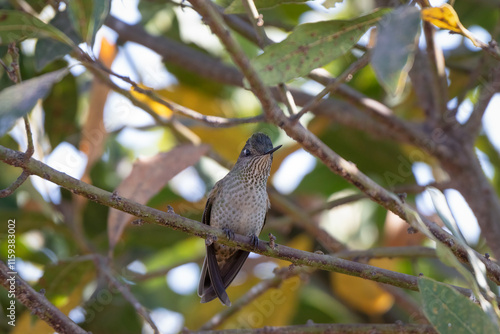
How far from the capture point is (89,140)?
3.84m

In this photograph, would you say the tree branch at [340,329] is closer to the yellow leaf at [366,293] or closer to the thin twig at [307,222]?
the thin twig at [307,222]

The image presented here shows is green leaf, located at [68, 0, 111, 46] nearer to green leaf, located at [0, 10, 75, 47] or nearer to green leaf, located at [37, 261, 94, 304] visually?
green leaf, located at [0, 10, 75, 47]

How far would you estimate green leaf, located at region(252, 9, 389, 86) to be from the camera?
2041 millimetres

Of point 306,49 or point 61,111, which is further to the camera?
point 61,111

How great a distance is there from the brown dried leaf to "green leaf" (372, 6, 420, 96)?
68.3 inches

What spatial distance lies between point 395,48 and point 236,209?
2.16 m

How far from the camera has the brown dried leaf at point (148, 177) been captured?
301 centimetres

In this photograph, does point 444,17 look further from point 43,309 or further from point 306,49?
point 43,309

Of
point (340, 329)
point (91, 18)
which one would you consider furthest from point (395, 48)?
point (340, 329)

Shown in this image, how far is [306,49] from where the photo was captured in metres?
2.07

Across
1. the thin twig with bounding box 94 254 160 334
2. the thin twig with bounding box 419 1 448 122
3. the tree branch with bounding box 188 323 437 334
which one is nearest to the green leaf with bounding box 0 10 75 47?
the thin twig with bounding box 94 254 160 334

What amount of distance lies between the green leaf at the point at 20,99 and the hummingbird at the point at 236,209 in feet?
6.16

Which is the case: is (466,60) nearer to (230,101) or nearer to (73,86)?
(230,101)

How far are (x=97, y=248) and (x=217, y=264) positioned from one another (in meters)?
0.84
